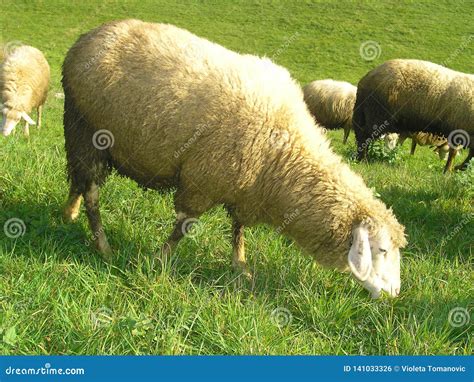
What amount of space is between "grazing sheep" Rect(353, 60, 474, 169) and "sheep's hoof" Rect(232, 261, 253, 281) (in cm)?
613

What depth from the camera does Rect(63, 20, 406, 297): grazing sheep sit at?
3.49m

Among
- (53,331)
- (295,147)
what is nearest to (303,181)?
(295,147)

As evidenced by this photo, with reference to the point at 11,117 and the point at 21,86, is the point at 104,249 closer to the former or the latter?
the point at 11,117

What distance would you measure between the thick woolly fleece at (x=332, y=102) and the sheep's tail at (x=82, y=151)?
10.2m

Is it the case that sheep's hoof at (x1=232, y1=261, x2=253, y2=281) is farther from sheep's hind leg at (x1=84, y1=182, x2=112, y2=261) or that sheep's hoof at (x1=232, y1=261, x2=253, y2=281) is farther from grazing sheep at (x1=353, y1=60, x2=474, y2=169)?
grazing sheep at (x1=353, y1=60, x2=474, y2=169)

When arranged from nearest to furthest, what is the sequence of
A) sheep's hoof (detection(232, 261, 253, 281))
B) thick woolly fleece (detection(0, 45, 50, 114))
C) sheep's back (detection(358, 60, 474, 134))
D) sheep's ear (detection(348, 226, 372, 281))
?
sheep's ear (detection(348, 226, 372, 281)) → sheep's hoof (detection(232, 261, 253, 281)) → sheep's back (detection(358, 60, 474, 134)) → thick woolly fleece (detection(0, 45, 50, 114))

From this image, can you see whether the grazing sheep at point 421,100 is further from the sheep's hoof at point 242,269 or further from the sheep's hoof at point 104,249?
the sheep's hoof at point 104,249

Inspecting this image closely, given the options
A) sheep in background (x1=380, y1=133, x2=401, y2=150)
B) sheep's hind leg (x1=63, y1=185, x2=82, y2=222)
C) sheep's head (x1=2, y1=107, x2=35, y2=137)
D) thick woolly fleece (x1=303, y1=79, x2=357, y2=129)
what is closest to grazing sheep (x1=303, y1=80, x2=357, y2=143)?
thick woolly fleece (x1=303, y1=79, x2=357, y2=129)

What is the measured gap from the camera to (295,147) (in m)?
3.56

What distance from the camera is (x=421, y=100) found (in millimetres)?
8641

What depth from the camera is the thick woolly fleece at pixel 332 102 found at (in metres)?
13.4

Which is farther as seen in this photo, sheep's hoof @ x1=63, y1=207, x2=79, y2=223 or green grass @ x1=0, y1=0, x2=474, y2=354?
sheep's hoof @ x1=63, y1=207, x2=79, y2=223

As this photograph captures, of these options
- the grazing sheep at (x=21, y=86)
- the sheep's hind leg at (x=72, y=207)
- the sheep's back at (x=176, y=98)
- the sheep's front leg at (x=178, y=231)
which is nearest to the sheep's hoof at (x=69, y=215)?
the sheep's hind leg at (x=72, y=207)

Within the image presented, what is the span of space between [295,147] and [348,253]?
0.84 m
